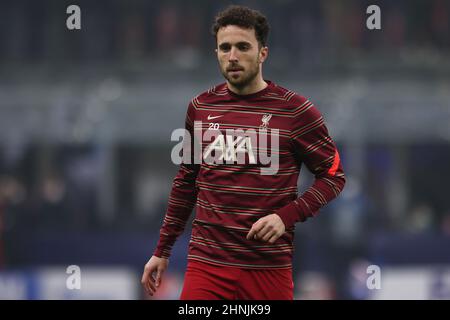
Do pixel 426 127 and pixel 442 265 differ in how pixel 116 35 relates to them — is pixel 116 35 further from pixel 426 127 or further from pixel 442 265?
pixel 442 265

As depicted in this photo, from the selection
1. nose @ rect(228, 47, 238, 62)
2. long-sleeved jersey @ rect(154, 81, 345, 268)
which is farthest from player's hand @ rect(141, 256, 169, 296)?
nose @ rect(228, 47, 238, 62)

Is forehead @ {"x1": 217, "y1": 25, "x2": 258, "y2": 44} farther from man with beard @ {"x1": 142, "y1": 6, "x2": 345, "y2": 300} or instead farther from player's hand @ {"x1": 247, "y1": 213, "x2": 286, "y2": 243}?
player's hand @ {"x1": 247, "y1": 213, "x2": 286, "y2": 243}

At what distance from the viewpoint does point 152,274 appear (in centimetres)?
439

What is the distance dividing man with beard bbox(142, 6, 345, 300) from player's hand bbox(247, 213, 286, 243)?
0.20 feet

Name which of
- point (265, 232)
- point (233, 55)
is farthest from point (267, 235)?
point (233, 55)

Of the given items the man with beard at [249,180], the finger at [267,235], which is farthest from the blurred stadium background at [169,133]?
the finger at [267,235]

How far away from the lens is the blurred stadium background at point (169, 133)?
1126 centimetres

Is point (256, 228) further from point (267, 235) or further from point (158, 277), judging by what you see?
point (158, 277)

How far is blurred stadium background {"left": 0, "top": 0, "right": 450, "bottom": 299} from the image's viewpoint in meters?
11.3

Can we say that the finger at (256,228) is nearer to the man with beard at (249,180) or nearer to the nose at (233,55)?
the man with beard at (249,180)

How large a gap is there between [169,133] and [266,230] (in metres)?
11.7

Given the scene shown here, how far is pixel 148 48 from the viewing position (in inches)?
758

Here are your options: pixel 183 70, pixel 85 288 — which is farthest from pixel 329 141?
pixel 183 70

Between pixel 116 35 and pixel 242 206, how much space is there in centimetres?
1593
